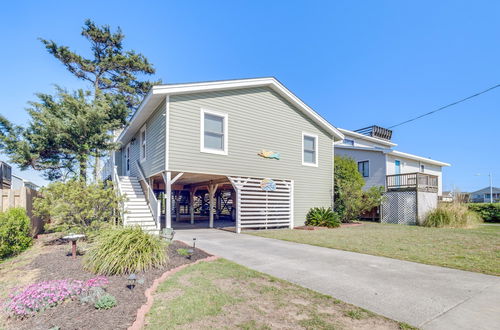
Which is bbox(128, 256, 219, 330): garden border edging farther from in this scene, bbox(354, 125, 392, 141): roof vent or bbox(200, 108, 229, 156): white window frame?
bbox(354, 125, 392, 141): roof vent

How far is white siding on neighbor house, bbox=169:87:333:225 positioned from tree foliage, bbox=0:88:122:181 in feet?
16.4

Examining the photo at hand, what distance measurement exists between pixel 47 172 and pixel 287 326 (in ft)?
62.8

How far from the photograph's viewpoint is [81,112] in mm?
12445

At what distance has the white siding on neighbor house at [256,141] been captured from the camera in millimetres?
10266

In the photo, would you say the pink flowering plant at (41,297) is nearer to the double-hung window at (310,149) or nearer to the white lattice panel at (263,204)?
the white lattice panel at (263,204)

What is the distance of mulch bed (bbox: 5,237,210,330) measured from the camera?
9.27ft

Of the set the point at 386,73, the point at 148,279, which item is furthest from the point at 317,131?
the point at 148,279

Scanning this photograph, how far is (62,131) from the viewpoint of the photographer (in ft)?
40.2

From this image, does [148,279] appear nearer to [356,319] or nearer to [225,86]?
[356,319]

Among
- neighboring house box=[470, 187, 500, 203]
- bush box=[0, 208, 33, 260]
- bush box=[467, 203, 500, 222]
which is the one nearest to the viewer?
bush box=[0, 208, 33, 260]

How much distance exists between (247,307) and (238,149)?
338 inches

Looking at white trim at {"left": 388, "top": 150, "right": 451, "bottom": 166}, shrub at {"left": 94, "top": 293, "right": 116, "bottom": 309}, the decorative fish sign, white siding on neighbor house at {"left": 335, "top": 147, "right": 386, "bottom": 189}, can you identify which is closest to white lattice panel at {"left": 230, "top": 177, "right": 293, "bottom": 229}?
the decorative fish sign

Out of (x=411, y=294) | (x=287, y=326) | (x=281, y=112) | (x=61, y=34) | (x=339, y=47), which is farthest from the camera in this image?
(x=339, y=47)

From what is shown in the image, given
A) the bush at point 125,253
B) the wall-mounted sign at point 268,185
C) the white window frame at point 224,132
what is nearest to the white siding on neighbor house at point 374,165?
the wall-mounted sign at point 268,185
